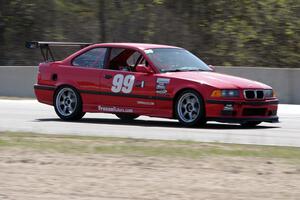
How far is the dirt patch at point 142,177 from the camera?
7.87 metres

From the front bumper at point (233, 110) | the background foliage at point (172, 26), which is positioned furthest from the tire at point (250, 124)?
the background foliage at point (172, 26)

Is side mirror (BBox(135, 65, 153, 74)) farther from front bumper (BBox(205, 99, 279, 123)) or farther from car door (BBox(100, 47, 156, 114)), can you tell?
front bumper (BBox(205, 99, 279, 123))

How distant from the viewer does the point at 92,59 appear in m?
15.5

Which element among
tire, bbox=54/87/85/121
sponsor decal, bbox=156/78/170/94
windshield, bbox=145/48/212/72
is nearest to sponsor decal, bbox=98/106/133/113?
tire, bbox=54/87/85/121

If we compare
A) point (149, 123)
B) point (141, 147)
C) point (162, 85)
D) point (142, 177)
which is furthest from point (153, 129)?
point (142, 177)

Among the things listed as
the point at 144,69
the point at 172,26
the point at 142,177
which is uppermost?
the point at 172,26

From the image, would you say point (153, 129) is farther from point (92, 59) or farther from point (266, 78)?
point (266, 78)

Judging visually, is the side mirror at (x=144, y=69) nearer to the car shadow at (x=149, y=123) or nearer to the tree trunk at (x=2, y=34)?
the car shadow at (x=149, y=123)

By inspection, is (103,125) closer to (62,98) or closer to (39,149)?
(62,98)

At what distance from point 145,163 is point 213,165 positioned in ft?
2.54

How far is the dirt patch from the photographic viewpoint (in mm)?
7871

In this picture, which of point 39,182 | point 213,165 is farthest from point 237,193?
point 39,182

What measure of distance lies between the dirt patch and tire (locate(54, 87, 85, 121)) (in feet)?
17.9

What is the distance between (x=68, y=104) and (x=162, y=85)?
7.22ft
